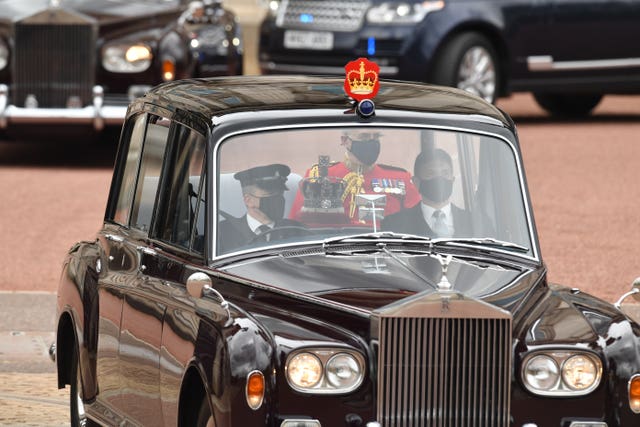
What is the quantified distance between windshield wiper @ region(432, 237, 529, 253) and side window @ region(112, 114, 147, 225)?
1574mm

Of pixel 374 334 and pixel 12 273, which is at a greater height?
pixel 374 334

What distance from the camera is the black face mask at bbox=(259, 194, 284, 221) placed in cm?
657

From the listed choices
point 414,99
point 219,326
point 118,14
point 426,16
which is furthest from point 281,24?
point 219,326

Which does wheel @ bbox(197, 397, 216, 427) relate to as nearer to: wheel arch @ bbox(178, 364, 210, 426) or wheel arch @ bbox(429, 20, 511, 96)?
wheel arch @ bbox(178, 364, 210, 426)

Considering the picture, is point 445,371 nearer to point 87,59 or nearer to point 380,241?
point 380,241

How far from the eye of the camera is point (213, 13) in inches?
674

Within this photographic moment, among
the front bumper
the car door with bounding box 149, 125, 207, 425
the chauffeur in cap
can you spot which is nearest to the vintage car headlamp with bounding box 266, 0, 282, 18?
the front bumper

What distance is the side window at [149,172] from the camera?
7242 millimetres

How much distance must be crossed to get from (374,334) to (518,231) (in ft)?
4.16

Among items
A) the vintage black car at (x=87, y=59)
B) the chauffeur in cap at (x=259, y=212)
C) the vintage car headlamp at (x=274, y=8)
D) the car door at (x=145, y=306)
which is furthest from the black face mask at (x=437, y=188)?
the vintage car headlamp at (x=274, y=8)

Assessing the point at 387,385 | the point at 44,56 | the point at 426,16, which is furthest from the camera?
the point at 426,16

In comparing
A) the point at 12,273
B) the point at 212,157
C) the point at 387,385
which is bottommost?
the point at 12,273

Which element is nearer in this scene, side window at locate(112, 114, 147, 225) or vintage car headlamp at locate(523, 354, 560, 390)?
vintage car headlamp at locate(523, 354, 560, 390)

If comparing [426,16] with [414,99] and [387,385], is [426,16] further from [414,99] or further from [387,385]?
[387,385]
